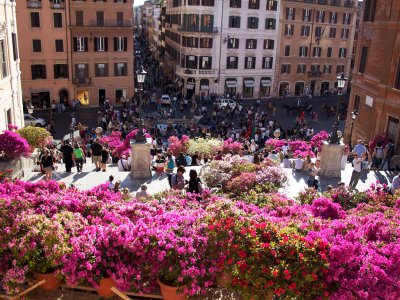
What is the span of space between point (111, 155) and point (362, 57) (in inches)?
651

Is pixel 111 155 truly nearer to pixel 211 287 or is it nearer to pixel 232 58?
pixel 211 287

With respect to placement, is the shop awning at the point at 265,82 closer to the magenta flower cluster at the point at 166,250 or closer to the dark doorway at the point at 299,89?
the dark doorway at the point at 299,89

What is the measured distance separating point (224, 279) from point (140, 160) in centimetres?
893

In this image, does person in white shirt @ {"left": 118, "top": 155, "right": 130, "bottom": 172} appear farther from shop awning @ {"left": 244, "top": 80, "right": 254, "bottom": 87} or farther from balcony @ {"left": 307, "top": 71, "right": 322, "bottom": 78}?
balcony @ {"left": 307, "top": 71, "right": 322, "bottom": 78}

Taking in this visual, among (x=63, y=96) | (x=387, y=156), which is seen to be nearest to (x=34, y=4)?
(x=63, y=96)

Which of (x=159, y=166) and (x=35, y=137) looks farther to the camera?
(x=35, y=137)

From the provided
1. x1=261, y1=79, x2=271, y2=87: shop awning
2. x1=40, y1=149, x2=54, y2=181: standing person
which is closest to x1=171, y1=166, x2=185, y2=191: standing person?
x1=40, y1=149, x2=54, y2=181: standing person

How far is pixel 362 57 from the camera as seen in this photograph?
88.9ft

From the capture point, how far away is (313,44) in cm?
5219

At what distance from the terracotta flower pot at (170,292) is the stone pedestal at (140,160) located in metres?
8.79

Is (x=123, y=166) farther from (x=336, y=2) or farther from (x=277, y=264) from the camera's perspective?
(x=336, y=2)

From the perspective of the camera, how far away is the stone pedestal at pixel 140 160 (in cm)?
1488

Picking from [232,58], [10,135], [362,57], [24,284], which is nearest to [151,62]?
[232,58]

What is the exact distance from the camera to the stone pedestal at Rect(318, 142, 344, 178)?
15867 mm
